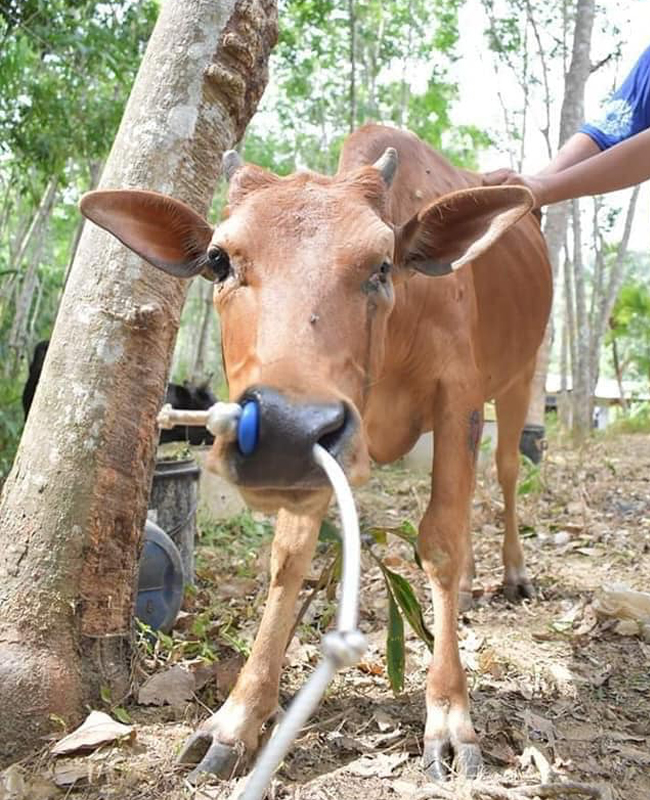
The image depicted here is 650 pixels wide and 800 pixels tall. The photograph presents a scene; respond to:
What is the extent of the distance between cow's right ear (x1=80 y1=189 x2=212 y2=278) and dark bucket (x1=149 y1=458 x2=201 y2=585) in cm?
169

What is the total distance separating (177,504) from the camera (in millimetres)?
4277

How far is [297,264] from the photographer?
220cm

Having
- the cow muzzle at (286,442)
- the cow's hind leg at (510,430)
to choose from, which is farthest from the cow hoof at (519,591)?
the cow muzzle at (286,442)

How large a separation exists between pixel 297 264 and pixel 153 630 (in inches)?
73.5

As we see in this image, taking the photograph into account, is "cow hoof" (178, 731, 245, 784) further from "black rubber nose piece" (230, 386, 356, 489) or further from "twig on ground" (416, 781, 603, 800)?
"black rubber nose piece" (230, 386, 356, 489)

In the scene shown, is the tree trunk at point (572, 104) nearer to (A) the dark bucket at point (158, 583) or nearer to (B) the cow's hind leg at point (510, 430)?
(B) the cow's hind leg at point (510, 430)

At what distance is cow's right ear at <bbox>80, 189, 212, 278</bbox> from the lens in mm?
2555

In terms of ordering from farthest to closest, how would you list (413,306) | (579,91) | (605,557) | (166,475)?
(579,91)
(605,557)
(166,475)
(413,306)

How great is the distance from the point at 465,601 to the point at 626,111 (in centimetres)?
258

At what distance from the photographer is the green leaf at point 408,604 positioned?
287cm

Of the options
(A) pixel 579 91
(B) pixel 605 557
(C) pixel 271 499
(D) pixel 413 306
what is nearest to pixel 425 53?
(A) pixel 579 91

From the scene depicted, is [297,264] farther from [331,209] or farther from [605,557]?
[605,557]

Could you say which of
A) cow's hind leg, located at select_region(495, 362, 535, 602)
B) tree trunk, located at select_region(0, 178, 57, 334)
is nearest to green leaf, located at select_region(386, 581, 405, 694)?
cow's hind leg, located at select_region(495, 362, 535, 602)

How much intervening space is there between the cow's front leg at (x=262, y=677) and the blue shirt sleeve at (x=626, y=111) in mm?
2521
